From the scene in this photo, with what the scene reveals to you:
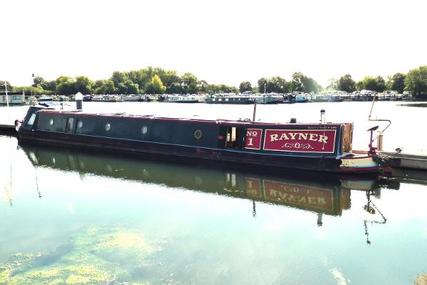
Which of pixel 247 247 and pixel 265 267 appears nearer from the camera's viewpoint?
pixel 265 267

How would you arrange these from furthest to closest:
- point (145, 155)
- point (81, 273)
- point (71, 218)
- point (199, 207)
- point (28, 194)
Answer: point (145, 155) < point (28, 194) < point (199, 207) < point (71, 218) < point (81, 273)

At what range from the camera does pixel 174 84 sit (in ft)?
482

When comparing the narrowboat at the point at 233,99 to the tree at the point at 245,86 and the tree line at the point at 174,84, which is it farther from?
the tree at the point at 245,86

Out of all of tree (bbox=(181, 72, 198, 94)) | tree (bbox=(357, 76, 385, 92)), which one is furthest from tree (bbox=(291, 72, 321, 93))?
tree (bbox=(181, 72, 198, 94))

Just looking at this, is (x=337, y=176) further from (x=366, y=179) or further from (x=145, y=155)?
(x=145, y=155)

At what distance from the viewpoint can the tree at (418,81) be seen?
103625mm

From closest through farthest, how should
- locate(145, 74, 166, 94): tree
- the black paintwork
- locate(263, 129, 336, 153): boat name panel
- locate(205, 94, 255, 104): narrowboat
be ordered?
locate(263, 129, 336, 153): boat name panel → the black paintwork → locate(205, 94, 255, 104): narrowboat → locate(145, 74, 166, 94): tree

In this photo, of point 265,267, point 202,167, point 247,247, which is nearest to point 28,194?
point 202,167

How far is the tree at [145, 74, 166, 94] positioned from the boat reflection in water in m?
119

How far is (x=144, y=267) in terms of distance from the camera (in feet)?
30.2

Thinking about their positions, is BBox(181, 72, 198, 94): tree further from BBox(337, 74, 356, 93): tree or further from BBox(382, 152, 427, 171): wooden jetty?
BBox(382, 152, 427, 171): wooden jetty

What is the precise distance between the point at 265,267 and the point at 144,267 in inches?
106

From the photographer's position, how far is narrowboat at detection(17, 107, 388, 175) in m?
17.4

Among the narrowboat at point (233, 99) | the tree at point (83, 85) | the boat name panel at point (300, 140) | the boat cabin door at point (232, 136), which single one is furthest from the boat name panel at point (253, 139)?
the tree at point (83, 85)
